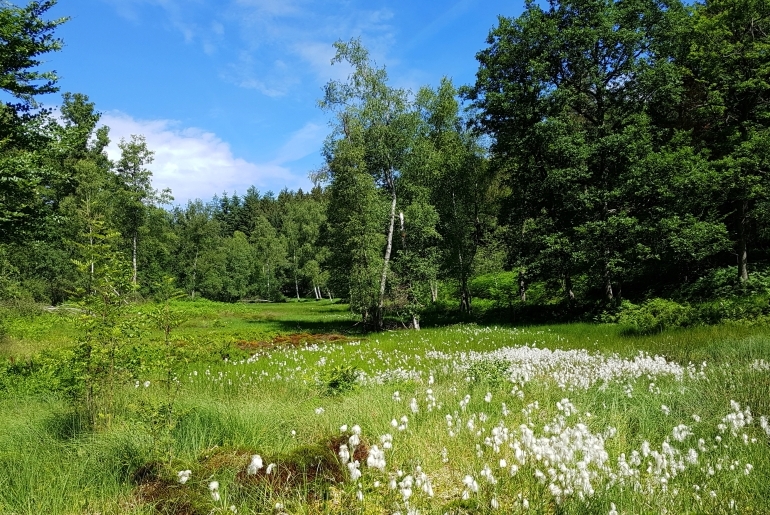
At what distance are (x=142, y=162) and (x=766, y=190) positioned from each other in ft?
161

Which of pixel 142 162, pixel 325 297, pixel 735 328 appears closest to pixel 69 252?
pixel 142 162

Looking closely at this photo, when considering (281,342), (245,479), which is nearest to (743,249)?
(281,342)

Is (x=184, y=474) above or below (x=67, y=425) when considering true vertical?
above

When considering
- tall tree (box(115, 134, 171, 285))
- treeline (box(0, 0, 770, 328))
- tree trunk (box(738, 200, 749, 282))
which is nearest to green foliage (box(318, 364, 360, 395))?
treeline (box(0, 0, 770, 328))

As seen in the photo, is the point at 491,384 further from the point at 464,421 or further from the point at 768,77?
the point at 768,77

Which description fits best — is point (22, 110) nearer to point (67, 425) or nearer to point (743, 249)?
point (67, 425)

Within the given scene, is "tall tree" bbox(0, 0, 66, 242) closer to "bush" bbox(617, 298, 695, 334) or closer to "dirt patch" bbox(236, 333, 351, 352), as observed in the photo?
"dirt patch" bbox(236, 333, 351, 352)

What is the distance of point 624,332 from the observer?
52.3 ft

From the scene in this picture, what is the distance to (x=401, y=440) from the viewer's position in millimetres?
5176

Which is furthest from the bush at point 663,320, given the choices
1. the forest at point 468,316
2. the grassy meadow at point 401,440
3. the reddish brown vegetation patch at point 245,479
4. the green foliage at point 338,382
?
the reddish brown vegetation patch at point 245,479

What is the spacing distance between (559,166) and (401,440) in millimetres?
22435

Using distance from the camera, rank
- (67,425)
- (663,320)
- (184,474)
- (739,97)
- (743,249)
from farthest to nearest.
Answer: (739,97), (743,249), (663,320), (67,425), (184,474)

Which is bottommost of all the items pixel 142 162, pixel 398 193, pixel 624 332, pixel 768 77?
pixel 624 332

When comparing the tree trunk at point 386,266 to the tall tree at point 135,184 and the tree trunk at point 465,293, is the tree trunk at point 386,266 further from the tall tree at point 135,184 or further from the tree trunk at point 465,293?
the tall tree at point 135,184
